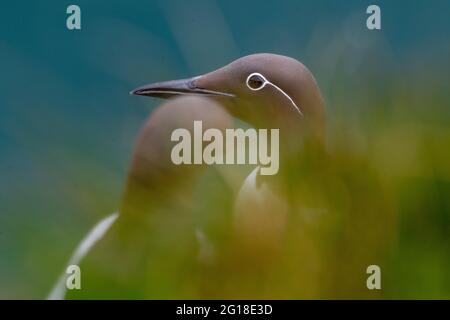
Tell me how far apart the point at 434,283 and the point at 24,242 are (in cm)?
187

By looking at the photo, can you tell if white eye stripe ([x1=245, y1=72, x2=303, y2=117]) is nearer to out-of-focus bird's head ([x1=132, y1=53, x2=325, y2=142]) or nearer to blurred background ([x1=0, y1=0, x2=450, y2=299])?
out-of-focus bird's head ([x1=132, y1=53, x2=325, y2=142])

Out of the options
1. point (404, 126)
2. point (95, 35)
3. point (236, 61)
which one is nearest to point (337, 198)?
point (404, 126)

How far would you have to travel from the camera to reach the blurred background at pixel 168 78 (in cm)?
310

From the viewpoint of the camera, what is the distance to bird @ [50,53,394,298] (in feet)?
10.1

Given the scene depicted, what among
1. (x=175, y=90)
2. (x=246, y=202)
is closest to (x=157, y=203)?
(x=246, y=202)

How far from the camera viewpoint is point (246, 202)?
10.2 feet

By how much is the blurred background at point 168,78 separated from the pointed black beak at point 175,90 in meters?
0.04

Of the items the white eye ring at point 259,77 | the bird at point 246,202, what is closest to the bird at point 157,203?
the bird at point 246,202

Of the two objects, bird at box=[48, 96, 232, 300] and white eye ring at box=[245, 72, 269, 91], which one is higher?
white eye ring at box=[245, 72, 269, 91]

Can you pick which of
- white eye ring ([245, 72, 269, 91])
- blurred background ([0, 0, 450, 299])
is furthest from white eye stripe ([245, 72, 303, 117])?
blurred background ([0, 0, 450, 299])

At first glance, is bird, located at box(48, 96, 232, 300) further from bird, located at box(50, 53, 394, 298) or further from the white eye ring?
the white eye ring

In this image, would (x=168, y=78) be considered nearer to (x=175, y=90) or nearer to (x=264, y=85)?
(x=175, y=90)
